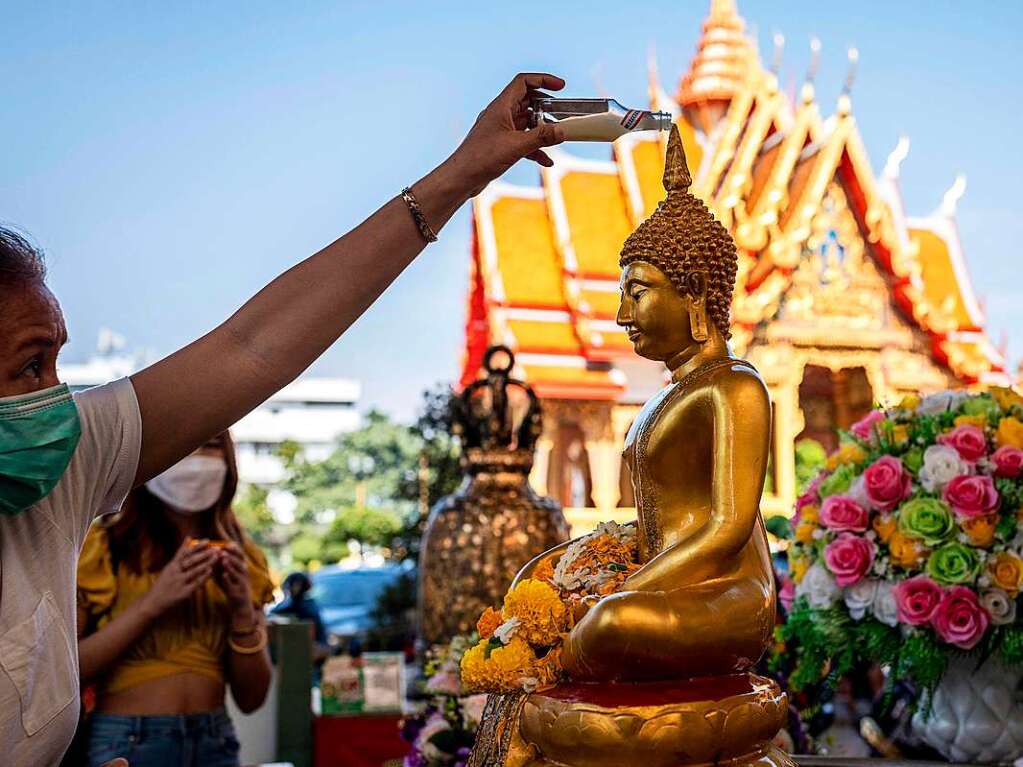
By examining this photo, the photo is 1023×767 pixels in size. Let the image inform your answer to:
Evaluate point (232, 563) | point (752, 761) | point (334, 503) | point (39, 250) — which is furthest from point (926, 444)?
point (334, 503)

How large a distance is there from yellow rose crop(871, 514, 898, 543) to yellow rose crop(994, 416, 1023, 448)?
0.17 metres

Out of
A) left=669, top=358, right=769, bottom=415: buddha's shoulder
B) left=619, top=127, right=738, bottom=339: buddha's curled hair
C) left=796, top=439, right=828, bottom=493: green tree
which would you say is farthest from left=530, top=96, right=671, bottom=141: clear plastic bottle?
left=796, top=439, right=828, bottom=493: green tree

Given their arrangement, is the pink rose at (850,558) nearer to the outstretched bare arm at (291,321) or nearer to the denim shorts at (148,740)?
the outstretched bare arm at (291,321)

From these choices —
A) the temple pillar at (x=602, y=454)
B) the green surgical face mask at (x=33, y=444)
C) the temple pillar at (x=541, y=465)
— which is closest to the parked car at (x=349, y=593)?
the temple pillar at (x=541, y=465)

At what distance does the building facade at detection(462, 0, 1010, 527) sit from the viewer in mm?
8250

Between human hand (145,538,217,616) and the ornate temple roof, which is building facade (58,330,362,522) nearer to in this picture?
the ornate temple roof

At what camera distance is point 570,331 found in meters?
8.40

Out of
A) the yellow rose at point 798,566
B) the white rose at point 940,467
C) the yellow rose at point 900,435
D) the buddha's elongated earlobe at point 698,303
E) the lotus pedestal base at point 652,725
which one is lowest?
the lotus pedestal base at point 652,725

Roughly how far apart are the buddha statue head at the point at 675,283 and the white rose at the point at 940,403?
0.60 m

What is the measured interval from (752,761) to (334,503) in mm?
12434

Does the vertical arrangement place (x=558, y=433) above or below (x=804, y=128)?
below

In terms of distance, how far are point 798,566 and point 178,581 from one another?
917mm

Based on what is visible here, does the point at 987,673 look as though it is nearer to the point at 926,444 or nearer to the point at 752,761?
the point at 926,444

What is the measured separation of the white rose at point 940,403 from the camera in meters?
1.62
